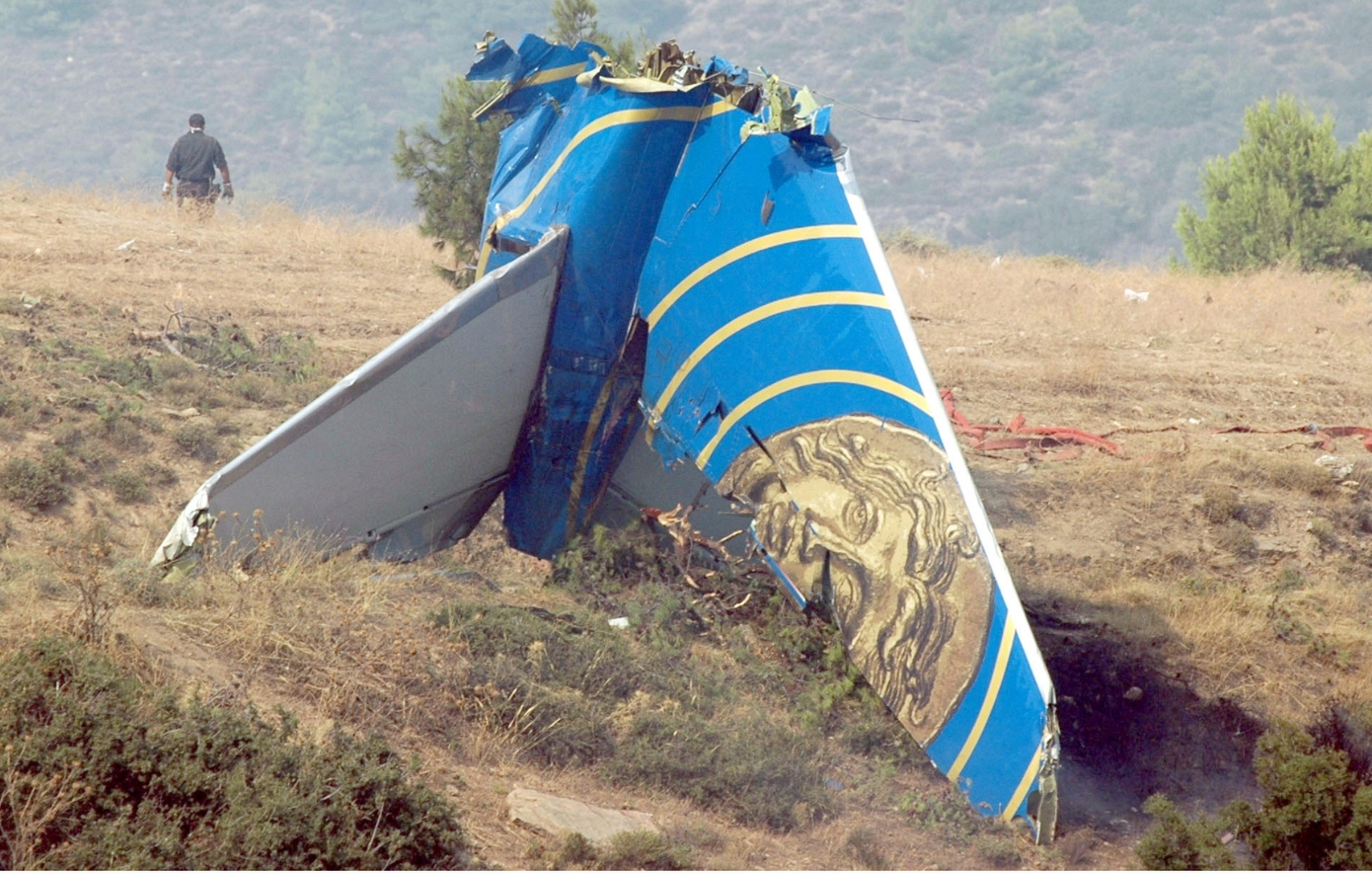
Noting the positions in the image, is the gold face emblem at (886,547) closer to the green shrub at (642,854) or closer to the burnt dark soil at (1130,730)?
the green shrub at (642,854)

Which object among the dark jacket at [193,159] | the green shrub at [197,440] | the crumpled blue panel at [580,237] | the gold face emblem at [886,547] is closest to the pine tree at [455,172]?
Answer: the green shrub at [197,440]

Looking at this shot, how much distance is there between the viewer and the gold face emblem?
19.1 feet

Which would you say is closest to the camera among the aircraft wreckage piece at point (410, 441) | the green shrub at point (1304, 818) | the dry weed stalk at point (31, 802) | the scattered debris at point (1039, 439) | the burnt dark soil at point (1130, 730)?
the dry weed stalk at point (31, 802)

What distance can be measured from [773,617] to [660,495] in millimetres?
1087

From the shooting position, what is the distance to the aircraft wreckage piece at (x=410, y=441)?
6.89 metres

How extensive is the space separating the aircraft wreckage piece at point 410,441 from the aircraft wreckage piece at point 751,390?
0.05m

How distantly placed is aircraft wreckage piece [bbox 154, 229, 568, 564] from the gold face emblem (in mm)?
1826

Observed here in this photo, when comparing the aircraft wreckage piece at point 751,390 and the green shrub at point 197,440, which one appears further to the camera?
the green shrub at point 197,440

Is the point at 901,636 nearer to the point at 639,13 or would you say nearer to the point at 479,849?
the point at 479,849

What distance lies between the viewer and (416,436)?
7680 mm

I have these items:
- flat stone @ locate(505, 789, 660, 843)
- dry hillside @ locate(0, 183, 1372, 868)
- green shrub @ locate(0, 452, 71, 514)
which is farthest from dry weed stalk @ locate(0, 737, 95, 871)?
green shrub @ locate(0, 452, 71, 514)

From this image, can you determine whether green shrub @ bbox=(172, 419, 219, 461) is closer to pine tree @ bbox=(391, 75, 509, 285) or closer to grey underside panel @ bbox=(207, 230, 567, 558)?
grey underside panel @ bbox=(207, 230, 567, 558)

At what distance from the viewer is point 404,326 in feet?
44.5

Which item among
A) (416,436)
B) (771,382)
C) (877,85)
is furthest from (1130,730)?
(877,85)
